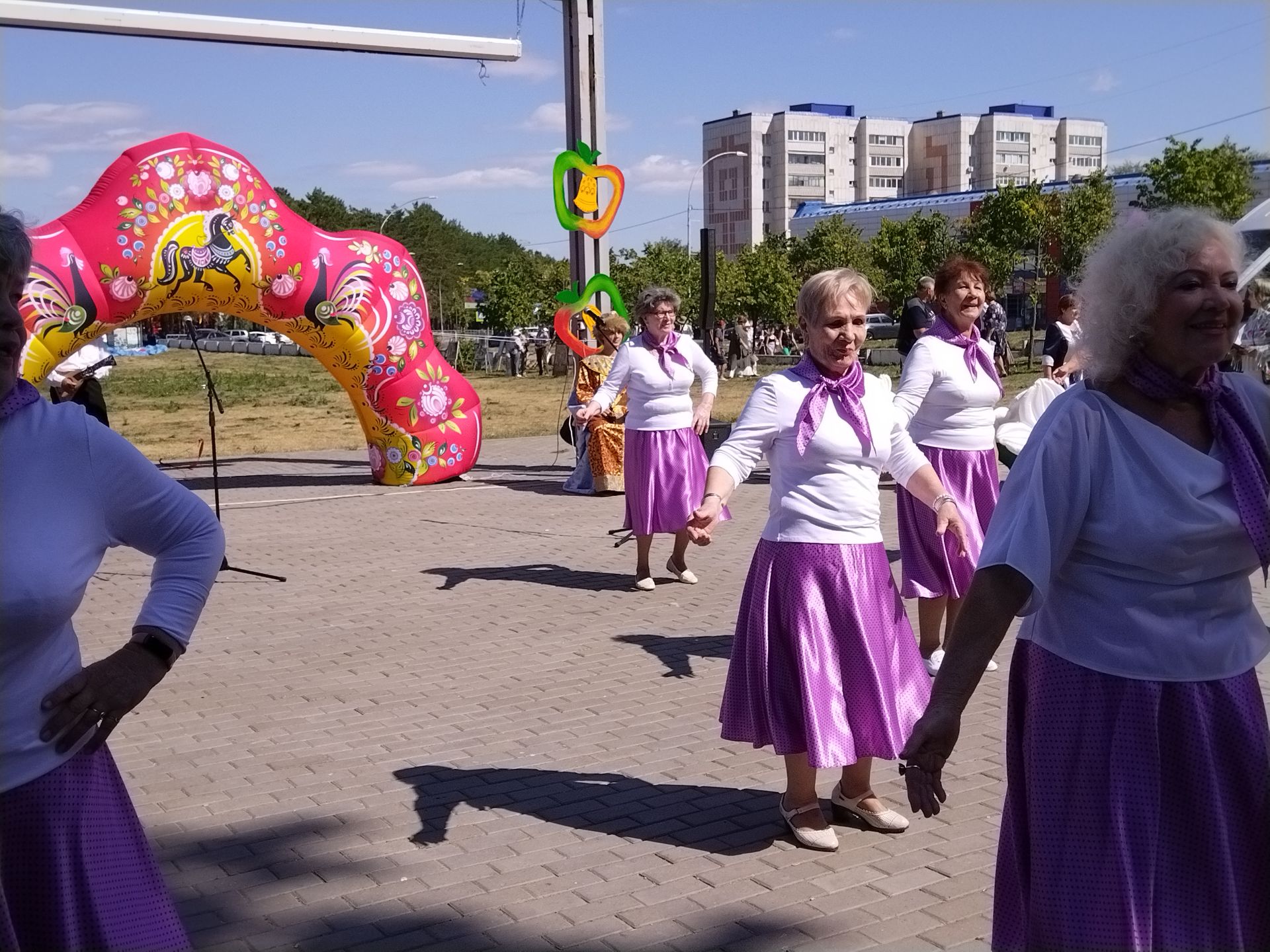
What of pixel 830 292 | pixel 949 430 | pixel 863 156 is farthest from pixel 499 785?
pixel 863 156

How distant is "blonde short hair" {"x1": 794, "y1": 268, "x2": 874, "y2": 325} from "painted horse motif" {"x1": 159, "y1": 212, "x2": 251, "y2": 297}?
10.2 metres

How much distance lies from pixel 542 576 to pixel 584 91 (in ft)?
27.3

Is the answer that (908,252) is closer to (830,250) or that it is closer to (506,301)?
(830,250)

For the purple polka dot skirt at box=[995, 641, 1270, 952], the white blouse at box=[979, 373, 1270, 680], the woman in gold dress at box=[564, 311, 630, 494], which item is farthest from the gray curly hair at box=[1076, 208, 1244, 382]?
Answer: the woman in gold dress at box=[564, 311, 630, 494]

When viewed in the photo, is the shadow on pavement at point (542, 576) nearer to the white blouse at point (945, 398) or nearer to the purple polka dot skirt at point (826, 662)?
the white blouse at point (945, 398)

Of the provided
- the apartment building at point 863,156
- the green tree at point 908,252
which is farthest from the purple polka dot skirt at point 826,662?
the apartment building at point 863,156

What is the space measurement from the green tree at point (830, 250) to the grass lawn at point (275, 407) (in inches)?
863

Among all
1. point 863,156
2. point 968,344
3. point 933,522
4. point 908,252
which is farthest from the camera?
point 863,156

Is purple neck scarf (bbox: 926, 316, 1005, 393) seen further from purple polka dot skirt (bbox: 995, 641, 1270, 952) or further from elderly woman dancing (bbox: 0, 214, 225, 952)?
elderly woman dancing (bbox: 0, 214, 225, 952)

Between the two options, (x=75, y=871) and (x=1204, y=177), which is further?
(x=1204, y=177)

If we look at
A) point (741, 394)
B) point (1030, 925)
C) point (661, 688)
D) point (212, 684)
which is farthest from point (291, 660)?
point (741, 394)

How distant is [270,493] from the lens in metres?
15.4

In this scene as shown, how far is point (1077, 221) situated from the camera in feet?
131

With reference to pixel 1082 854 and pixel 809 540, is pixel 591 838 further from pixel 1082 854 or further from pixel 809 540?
pixel 1082 854
